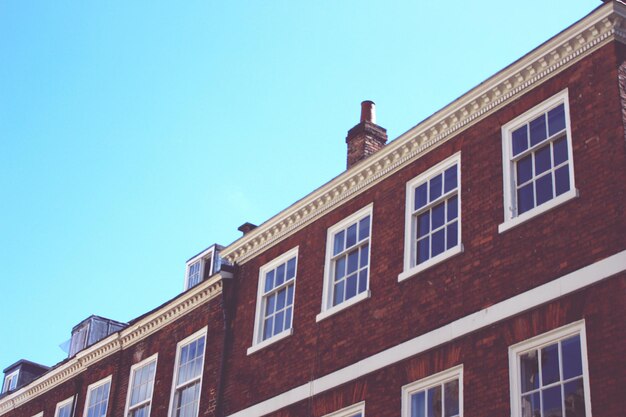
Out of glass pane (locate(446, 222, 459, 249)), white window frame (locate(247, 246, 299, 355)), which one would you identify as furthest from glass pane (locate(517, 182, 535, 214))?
white window frame (locate(247, 246, 299, 355))

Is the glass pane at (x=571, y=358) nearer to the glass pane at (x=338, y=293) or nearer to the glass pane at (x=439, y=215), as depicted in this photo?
the glass pane at (x=439, y=215)

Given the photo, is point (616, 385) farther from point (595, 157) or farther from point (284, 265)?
point (284, 265)

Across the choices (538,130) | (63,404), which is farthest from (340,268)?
(63,404)

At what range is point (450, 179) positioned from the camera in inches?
754

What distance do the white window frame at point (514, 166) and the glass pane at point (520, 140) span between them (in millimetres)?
73

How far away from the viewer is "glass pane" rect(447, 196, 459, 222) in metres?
18.7

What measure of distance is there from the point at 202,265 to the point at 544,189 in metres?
14.1

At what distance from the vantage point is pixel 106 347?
94.4ft

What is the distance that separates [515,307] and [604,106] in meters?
3.42

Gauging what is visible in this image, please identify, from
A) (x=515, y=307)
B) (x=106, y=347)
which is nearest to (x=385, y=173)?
(x=515, y=307)

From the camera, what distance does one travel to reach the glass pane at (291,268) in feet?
74.3

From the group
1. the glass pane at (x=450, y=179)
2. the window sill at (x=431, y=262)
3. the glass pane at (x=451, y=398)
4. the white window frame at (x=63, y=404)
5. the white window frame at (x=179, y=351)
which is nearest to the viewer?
the glass pane at (x=451, y=398)

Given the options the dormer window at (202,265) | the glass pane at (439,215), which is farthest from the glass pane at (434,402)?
the dormer window at (202,265)

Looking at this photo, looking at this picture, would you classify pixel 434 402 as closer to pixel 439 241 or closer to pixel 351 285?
pixel 439 241
